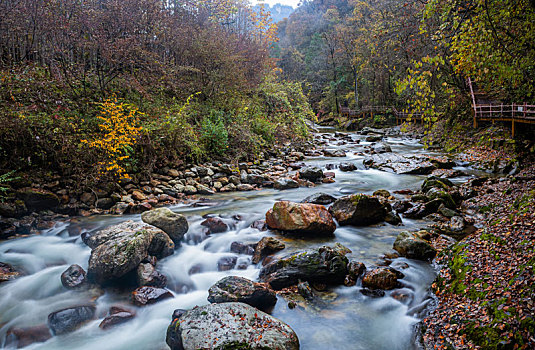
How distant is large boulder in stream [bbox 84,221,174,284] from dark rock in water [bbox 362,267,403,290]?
12.6 ft

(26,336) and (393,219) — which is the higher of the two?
(393,219)

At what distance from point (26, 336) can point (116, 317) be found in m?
1.12

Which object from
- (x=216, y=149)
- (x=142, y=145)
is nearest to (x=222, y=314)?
(x=142, y=145)

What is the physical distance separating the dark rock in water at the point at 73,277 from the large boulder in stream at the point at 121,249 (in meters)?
0.16

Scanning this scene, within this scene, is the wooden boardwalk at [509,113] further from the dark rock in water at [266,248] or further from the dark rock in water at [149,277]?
the dark rock in water at [149,277]

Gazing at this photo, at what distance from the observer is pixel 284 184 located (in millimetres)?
11266

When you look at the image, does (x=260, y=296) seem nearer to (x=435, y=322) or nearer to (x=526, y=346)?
(x=435, y=322)

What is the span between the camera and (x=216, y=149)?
41.7ft

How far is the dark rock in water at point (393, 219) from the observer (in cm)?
729

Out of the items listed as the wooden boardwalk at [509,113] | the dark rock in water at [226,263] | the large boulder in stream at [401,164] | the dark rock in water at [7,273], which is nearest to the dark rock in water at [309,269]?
the dark rock in water at [226,263]

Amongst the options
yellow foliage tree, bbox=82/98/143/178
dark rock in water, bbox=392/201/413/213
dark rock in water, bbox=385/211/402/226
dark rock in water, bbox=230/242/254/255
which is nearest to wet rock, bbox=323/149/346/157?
dark rock in water, bbox=392/201/413/213

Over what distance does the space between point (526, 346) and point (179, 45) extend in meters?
15.2

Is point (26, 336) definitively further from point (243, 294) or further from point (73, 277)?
point (243, 294)

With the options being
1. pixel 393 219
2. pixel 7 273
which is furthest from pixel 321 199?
pixel 7 273
